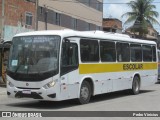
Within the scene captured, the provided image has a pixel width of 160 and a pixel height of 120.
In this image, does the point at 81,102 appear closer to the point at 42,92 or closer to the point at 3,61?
the point at 42,92

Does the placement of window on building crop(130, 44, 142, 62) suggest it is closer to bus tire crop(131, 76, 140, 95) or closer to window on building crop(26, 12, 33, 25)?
bus tire crop(131, 76, 140, 95)

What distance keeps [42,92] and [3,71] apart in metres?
11.6

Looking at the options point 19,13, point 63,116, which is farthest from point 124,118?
point 19,13

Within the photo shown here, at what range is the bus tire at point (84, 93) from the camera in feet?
53.4

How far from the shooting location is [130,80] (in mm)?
20875

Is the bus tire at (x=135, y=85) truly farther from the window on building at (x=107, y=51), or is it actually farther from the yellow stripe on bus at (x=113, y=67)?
the window on building at (x=107, y=51)

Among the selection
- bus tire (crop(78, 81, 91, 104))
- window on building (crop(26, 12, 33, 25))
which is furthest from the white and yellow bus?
window on building (crop(26, 12, 33, 25))

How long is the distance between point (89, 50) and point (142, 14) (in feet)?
161

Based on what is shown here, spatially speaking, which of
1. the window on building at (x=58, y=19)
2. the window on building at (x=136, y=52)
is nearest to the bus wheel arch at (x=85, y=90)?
the window on building at (x=136, y=52)

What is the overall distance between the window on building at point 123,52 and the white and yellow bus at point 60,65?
57 centimetres

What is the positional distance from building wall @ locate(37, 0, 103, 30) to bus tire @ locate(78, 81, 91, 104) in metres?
26.1

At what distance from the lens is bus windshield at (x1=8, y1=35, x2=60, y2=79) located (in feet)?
49.1

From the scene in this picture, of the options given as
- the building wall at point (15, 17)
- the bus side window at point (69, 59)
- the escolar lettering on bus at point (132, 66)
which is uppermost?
the building wall at point (15, 17)

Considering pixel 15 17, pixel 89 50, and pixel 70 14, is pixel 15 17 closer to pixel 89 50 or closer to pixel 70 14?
pixel 70 14
